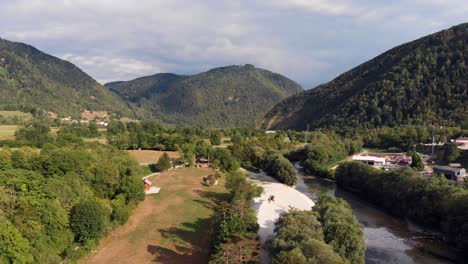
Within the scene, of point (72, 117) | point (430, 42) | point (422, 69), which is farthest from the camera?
point (72, 117)

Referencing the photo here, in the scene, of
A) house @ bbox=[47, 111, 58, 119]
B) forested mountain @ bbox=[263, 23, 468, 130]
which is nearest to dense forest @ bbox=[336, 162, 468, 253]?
forested mountain @ bbox=[263, 23, 468, 130]

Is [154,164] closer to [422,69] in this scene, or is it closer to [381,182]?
[381,182]

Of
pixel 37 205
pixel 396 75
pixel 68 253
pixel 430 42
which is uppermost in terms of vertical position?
pixel 430 42

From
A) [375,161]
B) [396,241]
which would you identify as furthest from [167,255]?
[375,161]

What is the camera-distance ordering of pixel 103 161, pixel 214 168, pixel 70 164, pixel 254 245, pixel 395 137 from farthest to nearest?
1. pixel 395 137
2. pixel 214 168
3. pixel 103 161
4. pixel 70 164
5. pixel 254 245

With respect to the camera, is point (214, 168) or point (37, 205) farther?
point (214, 168)

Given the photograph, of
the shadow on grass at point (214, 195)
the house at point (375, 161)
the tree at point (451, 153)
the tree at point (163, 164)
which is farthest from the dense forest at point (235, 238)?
the tree at point (451, 153)

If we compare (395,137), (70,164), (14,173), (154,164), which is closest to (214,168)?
(154,164)

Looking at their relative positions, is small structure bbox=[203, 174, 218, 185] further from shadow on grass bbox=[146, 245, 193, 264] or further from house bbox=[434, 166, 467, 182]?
house bbox=[434, 166, 467, 182]
